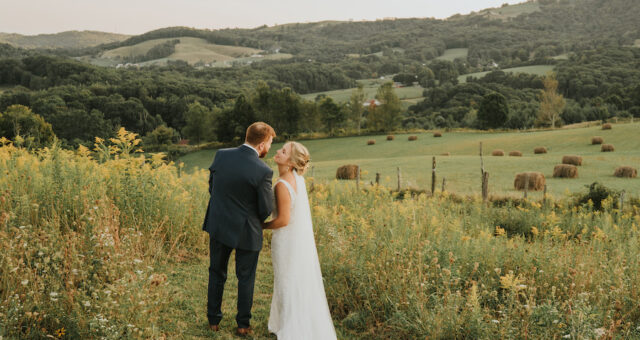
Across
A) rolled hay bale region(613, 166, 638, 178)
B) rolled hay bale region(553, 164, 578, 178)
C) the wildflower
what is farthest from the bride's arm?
rolled hay bale region(613, 166, 638, 178)

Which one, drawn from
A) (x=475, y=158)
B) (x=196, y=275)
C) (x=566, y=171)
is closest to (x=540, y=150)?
(x=475, y=158)

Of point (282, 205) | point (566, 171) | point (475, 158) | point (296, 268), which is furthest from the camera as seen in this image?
point (475, 158)

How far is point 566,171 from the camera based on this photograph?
78.7 feet

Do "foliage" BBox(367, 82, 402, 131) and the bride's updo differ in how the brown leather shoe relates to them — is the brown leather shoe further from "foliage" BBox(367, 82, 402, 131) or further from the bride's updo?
"foliage" BBox(367, 82, 402, 131)

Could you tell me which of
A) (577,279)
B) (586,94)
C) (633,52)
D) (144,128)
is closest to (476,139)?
(577,279)

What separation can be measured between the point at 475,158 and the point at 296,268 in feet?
96.8

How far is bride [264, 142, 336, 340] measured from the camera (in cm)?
495

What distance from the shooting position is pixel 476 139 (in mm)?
46094

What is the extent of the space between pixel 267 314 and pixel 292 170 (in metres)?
2.25

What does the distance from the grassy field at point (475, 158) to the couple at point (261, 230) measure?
28.5 feet

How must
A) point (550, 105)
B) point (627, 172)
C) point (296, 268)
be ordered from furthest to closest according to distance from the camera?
point (550, 105)
point (627, 172)
point (296, 268)

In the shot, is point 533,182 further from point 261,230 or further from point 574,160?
point 261,230

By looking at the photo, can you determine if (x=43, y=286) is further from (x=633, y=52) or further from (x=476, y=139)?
(x=633, y=52)

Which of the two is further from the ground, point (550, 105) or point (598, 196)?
point (550, 105)
